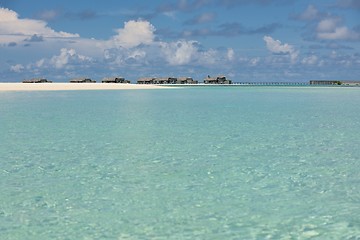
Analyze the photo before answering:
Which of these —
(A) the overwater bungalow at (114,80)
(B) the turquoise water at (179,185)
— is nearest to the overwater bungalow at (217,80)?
(A) the overwater bungalow at (114,80)

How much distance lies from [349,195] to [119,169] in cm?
553

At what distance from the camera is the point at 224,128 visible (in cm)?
2348

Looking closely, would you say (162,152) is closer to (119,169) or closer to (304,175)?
(119,169)

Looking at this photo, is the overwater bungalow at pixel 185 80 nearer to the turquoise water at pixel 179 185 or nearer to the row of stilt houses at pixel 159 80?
the row of stilt houses at pixel 159 80

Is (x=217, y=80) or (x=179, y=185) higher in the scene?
(x=179, y=185)

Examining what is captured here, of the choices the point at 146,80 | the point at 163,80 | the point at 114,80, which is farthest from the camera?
the point at 163,80

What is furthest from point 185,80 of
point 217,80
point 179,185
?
point 179,185

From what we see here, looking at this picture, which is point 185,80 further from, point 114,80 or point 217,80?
point 114,80

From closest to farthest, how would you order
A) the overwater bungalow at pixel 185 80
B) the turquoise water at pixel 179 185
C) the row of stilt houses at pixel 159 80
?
the turquoise water at pixel 179 185 → the row of stilt houses at pixel 159 80 → the overwater bungalow at pixel 185 80

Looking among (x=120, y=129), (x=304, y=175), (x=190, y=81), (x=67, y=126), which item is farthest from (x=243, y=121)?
(x=190, y=81)

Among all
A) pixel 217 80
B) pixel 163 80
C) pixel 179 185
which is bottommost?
pixel 217 80

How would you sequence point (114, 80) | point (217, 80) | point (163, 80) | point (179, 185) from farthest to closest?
point (217, 80)
point (163, 80)
point (114, 80)
point (179, 185)

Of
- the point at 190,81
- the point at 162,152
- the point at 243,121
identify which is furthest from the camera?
the point at 190,81

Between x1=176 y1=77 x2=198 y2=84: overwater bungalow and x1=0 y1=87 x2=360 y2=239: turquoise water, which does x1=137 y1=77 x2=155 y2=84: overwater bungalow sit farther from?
x1=0 y1=87 x2=360 y2=239: turquoise water
